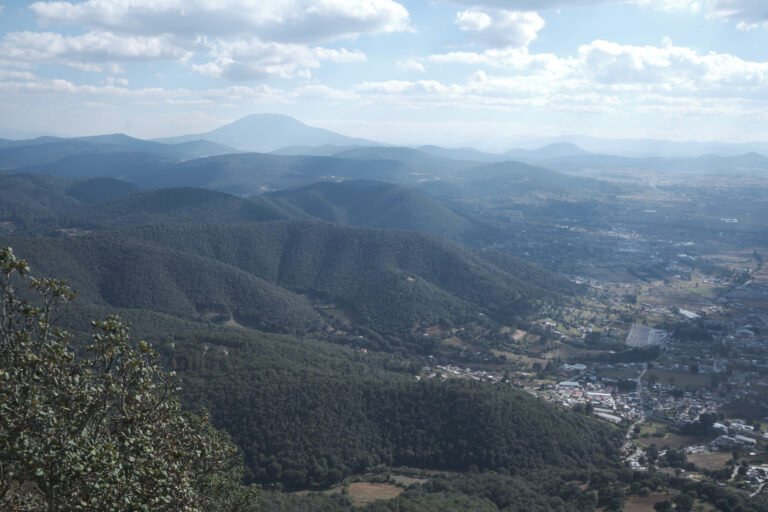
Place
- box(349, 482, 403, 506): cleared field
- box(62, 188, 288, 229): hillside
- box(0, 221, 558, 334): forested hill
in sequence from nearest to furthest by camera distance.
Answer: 1. box(349, 482, 403, 506): cleared field
2. box(0, 221, 558, 334): forested hill
3. box(62, 188, 288, 229): hillside

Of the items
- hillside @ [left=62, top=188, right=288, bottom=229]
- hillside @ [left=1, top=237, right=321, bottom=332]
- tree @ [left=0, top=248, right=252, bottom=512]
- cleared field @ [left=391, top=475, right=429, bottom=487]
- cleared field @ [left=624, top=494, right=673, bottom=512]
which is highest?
tree @ [left=0, top=248, right=252, bottom=512]

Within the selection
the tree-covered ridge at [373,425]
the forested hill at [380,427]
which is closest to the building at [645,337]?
the forested hill at [380,427]

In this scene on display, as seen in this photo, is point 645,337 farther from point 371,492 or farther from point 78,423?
point 78,423

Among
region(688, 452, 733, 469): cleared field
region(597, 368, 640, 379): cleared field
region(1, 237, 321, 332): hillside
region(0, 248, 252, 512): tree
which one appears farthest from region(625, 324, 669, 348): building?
region(0, 248, 252, 512): tree

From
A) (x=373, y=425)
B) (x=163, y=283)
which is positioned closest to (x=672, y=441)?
(x=373, y=425)

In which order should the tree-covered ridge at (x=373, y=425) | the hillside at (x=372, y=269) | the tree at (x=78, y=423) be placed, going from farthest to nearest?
the hillside at (x=372, y=269) → the tree-covered ridge at (x=373, y=425) → the tree at (x=78, y=423)

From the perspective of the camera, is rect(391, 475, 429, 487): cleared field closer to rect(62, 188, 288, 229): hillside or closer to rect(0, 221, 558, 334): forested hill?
rect(0, 221, 558, 334): forested hill

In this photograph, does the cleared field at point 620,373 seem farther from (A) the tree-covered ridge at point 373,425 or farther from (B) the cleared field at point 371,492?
(B) the cleared field at point 371,492
